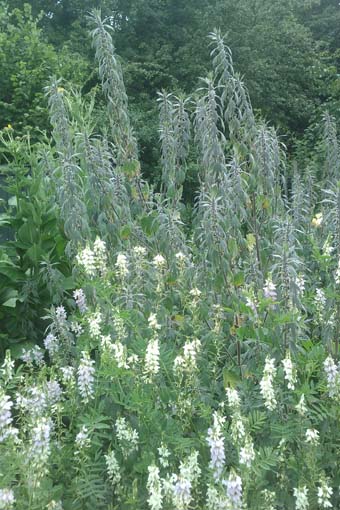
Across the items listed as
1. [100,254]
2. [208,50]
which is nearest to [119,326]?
[100,254]

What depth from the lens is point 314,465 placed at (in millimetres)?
2295

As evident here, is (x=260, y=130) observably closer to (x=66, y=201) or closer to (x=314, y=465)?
(x=66, y=201)

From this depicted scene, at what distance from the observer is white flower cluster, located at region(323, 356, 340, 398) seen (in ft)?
8.39

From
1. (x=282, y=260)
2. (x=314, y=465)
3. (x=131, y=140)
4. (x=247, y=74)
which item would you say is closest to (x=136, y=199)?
(x=131, y=140)

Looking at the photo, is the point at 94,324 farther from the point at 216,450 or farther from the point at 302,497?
the point at 302,497

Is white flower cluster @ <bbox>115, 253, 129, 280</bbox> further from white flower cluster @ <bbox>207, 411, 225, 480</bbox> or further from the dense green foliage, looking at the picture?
white flower cluster @ <bbox>207, 411, 225, 480</bbox>

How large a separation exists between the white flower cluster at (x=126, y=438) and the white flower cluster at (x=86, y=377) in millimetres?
189

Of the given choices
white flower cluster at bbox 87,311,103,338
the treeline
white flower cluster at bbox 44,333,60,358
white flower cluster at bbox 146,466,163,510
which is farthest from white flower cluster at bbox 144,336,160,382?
the treeline

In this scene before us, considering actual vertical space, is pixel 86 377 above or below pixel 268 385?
below

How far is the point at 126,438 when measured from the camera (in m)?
2.42

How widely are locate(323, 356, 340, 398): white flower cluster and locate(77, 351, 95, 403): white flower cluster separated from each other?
876 mm

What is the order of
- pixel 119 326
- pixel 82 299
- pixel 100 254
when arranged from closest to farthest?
pixel 119 326
pixel 100 254
pixel 82 299

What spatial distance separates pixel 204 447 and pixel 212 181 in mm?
1545

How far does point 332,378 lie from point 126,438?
0.79 meters
